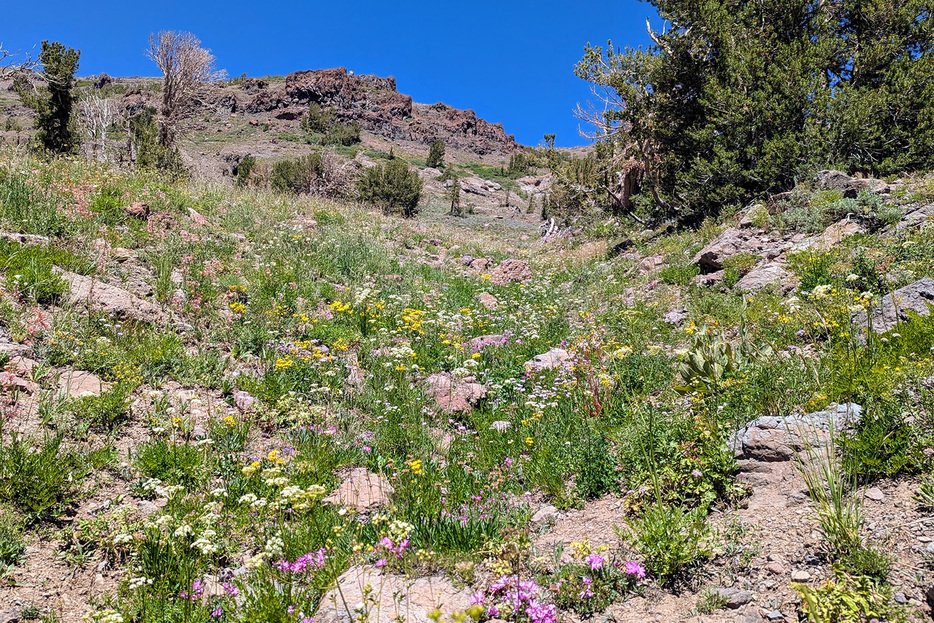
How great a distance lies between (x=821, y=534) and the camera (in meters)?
2.51

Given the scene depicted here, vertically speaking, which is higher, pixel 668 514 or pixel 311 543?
pixel 668 514

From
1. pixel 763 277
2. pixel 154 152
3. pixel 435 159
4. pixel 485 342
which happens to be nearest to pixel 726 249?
pixel 763 277

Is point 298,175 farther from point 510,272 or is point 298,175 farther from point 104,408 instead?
point 104,408

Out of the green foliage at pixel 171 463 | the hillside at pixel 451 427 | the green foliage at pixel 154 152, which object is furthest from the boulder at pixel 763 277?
the green foliage at pixel 154 152

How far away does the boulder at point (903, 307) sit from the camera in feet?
14.8

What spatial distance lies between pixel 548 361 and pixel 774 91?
1010cm

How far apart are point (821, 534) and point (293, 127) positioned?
87.3 meters

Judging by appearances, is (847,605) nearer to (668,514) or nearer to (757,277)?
(668,514)

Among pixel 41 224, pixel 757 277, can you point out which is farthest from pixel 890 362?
pixel 41 224

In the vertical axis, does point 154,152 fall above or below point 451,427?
above

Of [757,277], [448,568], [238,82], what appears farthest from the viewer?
[238,82]

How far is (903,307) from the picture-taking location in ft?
15.2

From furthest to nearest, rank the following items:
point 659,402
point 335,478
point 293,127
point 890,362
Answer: point 293,127 < point 659,402 < point 335,478 < point 890,362

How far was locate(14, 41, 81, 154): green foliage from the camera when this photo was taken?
23.5 metres
